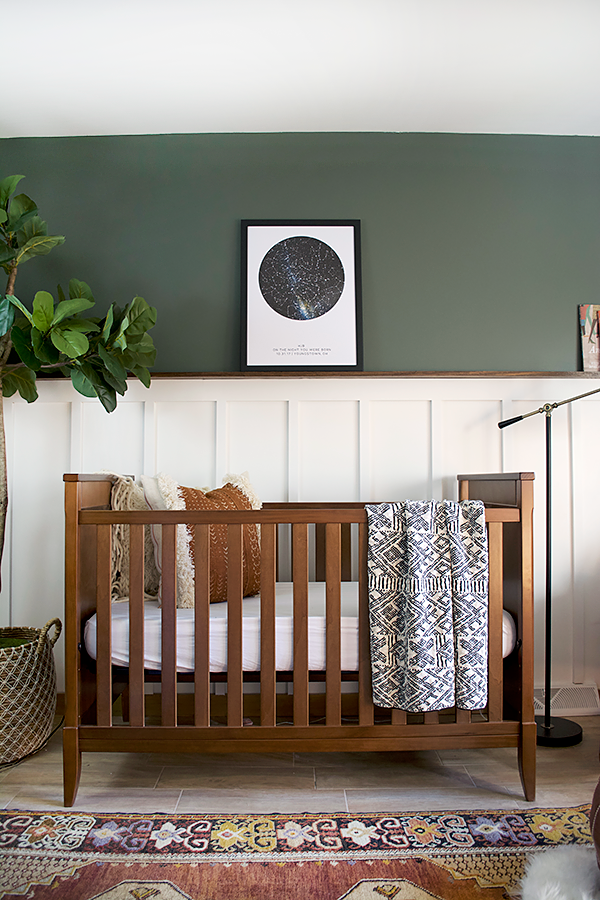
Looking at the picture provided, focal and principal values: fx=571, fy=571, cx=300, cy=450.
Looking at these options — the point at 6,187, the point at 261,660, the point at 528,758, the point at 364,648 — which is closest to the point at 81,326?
the point at 6,187

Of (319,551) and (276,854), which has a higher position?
(319,551)

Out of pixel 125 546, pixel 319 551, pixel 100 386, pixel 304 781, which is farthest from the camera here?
pixel 319 551

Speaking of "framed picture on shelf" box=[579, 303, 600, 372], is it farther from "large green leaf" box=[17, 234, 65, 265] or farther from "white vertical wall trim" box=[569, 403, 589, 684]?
"large green leaf" box=[17, 234, 65, 265]

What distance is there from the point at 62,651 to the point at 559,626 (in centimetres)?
196

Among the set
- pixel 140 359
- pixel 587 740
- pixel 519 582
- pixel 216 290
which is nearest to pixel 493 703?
pixel 519 582

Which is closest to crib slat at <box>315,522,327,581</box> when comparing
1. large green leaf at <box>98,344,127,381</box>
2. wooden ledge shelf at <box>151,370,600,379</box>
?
wooden ledge shelf at <box>151,370,600,379</box>

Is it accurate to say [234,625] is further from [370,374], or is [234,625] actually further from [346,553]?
[370,374]

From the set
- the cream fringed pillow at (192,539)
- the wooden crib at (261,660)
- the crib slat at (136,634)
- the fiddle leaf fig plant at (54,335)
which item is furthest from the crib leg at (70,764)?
the fiddle leaf fig plant at (54,335)

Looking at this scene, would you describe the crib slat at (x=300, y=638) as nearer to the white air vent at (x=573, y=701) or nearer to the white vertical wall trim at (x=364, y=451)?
the white vertical wall trim at (x=364, y=451)

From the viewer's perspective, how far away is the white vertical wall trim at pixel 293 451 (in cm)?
227

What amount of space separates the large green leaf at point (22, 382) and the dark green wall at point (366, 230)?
0.51m

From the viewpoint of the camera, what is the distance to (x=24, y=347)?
6.06ft

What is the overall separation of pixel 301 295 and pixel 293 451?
2.07 feet

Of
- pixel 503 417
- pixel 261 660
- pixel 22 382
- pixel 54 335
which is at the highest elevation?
pixel 54 335
